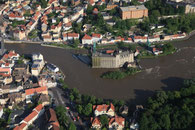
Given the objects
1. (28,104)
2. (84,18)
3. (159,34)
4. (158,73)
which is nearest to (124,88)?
(158,73)

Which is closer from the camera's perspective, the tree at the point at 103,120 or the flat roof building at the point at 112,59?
the tree at the point at 103,120

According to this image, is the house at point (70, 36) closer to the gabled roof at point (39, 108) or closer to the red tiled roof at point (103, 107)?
the gabled roof at point (39, 108)

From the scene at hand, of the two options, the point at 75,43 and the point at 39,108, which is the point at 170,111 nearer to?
the point at 39,108

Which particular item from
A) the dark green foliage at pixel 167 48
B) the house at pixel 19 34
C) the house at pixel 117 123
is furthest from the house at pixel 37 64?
the dark green foliage at pixel 167 48

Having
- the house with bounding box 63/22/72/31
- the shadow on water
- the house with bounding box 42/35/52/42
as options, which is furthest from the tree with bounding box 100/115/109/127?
the house with bounding box 63/22/72/31

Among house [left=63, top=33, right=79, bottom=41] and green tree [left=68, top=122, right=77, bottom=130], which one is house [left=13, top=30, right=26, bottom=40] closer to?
house [left=63, top=33, right=79, bottom=41]

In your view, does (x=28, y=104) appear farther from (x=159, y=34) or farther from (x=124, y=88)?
(x=159, y=34)

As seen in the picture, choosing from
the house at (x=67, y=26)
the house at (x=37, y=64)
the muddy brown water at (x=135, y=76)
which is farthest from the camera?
the house at (x=67, y=26)

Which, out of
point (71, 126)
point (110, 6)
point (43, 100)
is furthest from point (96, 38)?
point (71, 126)
